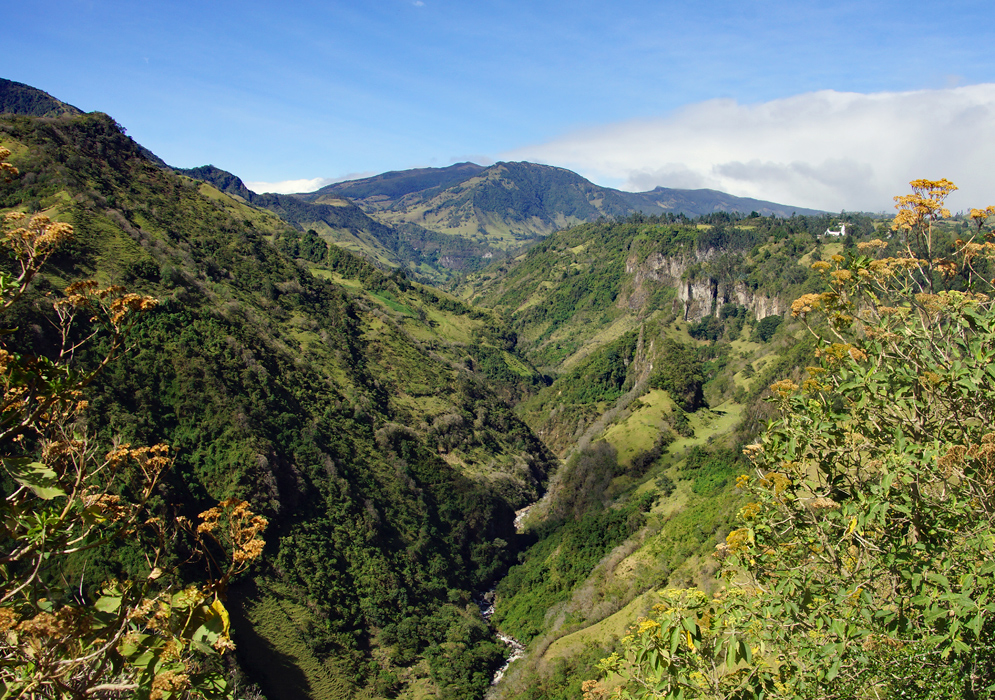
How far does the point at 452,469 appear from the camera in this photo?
218ft

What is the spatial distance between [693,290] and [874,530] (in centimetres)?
13589

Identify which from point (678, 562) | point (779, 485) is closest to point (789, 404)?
point (779, 485)

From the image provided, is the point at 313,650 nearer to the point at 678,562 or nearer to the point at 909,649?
the point at 678,562

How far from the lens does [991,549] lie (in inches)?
271

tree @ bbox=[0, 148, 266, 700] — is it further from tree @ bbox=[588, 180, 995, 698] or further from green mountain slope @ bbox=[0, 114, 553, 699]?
green mountain slope @ bbox=[0, 114, 553, 699]

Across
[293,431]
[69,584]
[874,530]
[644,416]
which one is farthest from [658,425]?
[69,584]

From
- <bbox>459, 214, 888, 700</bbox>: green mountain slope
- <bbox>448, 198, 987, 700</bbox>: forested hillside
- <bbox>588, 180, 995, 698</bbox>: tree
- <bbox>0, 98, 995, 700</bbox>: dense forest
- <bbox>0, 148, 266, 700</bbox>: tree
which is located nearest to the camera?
<bbox>0, 148, 266, 700</bbox>: tree

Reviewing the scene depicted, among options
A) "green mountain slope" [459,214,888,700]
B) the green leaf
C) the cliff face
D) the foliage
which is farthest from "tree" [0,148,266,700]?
the cliff face

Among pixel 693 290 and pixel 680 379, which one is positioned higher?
pixel 693 290

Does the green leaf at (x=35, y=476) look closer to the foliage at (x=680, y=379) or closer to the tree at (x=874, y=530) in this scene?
the tree at (x=874, y=530)

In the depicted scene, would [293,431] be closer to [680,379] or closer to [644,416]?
[644,416]

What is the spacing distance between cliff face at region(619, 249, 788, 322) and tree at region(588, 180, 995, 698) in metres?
115

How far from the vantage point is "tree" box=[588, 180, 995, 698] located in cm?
707

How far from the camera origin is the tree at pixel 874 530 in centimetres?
707
